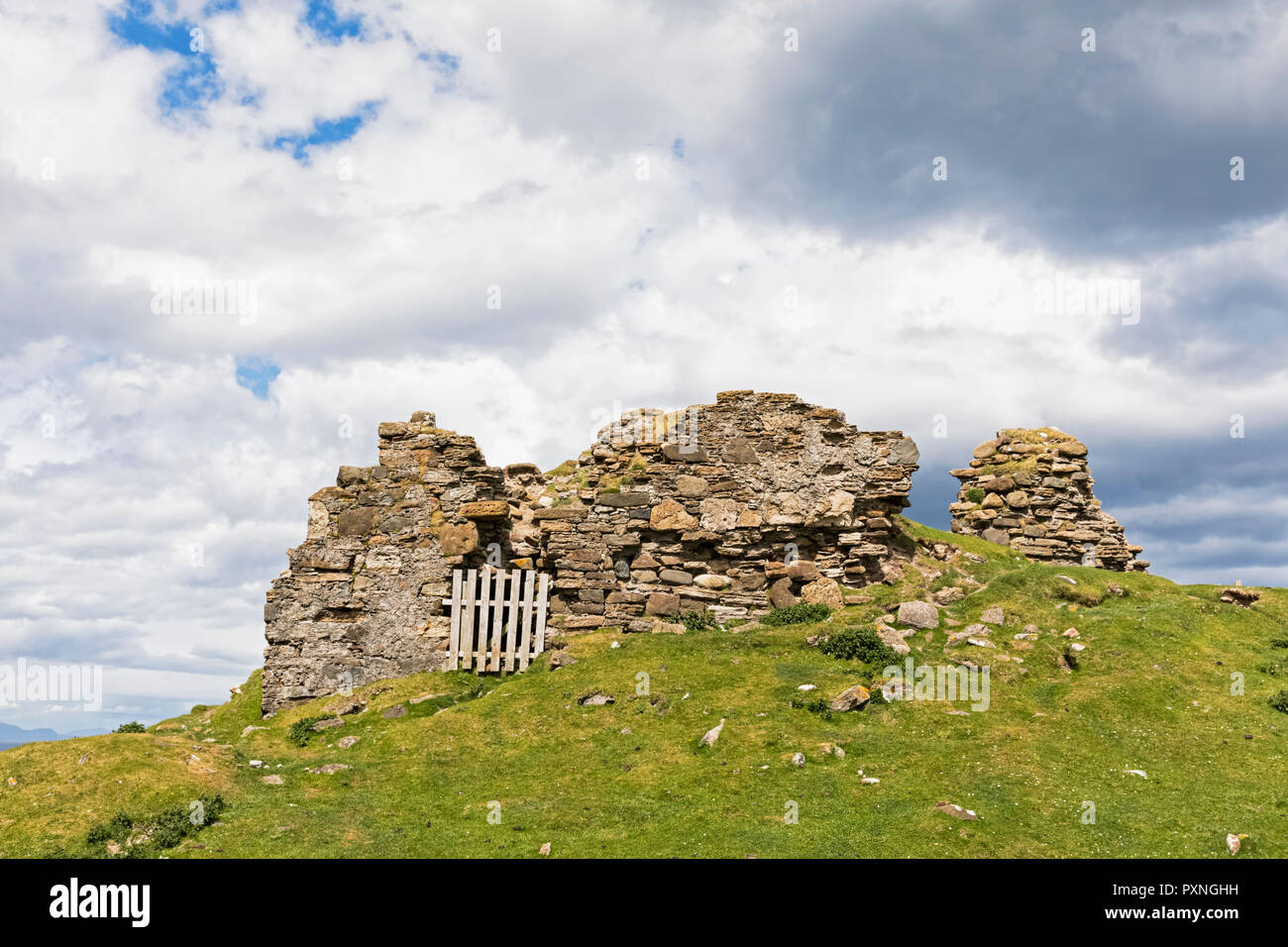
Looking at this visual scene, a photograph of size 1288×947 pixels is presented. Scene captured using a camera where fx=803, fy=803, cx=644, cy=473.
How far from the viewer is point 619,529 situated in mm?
21438

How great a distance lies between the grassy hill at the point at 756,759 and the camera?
11.8 m

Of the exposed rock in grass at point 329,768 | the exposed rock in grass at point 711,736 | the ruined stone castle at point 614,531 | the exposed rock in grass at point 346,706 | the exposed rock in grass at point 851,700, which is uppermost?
the ruined stone castle at point 614,531

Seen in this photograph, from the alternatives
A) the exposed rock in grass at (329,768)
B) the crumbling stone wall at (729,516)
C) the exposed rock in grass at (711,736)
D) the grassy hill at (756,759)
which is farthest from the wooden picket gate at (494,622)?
the exposed rock in grass at (711,736)

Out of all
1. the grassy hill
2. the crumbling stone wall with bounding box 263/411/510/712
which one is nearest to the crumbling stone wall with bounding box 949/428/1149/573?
the grassy hill

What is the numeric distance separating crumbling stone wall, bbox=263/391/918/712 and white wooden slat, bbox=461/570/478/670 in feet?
1.97

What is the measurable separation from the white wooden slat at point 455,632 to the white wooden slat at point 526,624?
159 centimetres

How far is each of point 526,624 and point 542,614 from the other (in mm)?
503

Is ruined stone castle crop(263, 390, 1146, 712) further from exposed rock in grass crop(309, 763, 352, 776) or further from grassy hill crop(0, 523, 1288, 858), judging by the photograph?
exposed rock in grass crop(309, 763, 352, 776)

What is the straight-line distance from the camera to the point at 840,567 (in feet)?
71.4

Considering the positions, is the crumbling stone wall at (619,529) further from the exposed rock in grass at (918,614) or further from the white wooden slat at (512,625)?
the exposed rock in grass at (918,614)

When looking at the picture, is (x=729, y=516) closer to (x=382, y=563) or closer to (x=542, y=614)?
(x=542, y=614)
